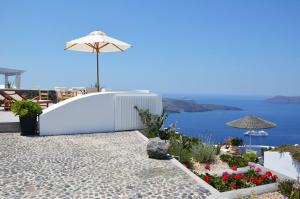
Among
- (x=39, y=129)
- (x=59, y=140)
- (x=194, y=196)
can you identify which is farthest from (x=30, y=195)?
(x=39, y=129)

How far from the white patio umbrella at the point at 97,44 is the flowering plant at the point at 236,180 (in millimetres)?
8249

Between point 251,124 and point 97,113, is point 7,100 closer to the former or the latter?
point 97,113

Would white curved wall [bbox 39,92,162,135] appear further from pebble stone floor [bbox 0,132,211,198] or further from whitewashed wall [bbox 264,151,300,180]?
whitewashed wall [bbox 264,151,300,180]

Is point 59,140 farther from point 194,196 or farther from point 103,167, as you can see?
point 194,196

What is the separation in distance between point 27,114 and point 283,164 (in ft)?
27.6

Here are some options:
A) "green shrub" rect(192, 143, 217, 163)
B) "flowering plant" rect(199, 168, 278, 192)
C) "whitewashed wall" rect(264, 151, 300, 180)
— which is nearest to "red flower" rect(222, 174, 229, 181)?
"flowering plant" rect(199, 168, 278, 192)

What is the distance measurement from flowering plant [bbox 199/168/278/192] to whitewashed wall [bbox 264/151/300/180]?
1.59 m

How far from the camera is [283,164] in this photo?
10.3 meters

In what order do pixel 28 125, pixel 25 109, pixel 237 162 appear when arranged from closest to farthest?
pixel 237 162 → pixel 25 109 → pixel 28 125

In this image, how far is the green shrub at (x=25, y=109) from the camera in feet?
39.1

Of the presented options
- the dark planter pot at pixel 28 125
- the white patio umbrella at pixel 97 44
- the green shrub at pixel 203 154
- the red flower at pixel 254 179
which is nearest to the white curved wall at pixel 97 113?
the dark planter pot at pixel 28 125

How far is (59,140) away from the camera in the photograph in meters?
11.5

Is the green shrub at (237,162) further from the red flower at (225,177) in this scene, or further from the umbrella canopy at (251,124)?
the umbrella canopy at (251,124)

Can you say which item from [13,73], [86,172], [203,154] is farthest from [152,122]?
[13,73]
